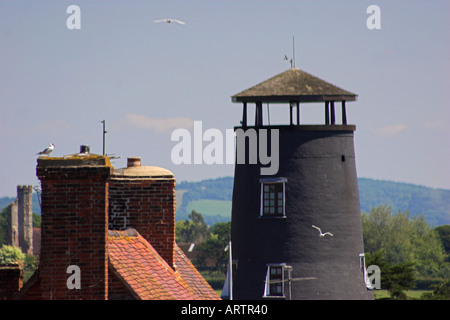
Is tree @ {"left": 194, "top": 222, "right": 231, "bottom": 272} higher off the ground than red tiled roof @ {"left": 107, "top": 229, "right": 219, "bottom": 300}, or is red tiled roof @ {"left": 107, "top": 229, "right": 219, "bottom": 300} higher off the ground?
red tiled roof @ {"left": 107, "top": 229, "right": 219, "bottom": 300}

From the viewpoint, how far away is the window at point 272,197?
37.2 metres

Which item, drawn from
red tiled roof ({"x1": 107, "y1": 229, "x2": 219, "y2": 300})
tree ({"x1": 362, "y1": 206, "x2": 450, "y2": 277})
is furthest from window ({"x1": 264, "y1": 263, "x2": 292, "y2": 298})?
tree ({"x1": 362, "y1": 206, "x2": 450, "y2": 277})

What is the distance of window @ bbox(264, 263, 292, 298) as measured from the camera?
121 ft

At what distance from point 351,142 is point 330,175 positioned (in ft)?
5.62

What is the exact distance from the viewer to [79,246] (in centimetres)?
1459

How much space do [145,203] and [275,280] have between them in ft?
62.5

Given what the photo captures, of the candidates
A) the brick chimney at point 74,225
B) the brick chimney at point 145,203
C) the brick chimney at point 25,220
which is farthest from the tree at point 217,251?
the brick chimney at point 74,225

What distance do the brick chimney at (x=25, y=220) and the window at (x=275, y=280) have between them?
123 m

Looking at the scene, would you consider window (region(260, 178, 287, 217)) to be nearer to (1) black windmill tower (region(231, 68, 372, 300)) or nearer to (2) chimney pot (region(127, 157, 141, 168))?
(1) black windmill tower (region(231, 68, 372, 300))

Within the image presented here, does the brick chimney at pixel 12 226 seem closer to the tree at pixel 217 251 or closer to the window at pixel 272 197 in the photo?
the tree at pixel 217 251

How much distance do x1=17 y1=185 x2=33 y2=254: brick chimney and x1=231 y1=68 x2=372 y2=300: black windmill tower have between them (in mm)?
122364
